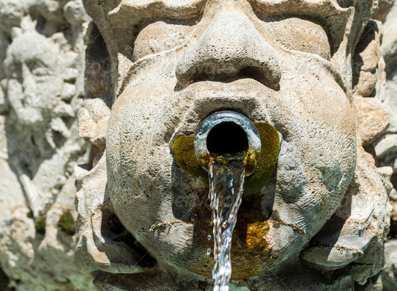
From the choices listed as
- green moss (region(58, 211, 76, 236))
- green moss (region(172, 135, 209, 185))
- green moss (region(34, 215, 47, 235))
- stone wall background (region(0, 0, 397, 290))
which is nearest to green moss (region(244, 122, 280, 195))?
green moss (region(172, 135, 209, 185))

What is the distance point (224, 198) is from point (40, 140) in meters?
1.37

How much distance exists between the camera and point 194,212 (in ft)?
6.32

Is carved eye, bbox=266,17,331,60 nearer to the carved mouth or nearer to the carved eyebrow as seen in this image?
the carved eyebrow

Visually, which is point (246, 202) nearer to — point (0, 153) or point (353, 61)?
point (353, 61)

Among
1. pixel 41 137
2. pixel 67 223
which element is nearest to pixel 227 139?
pixel 67 223

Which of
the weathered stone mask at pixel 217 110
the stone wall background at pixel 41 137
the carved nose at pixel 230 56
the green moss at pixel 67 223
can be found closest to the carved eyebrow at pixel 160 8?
the weathered stone mask at pixel 217 110

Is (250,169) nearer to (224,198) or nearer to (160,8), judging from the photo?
(224,198)

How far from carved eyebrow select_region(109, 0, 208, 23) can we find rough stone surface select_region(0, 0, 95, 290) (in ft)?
2.44

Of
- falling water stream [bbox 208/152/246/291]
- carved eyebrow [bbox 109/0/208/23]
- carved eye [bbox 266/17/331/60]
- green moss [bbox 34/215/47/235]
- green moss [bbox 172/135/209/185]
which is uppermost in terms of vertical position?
carved eyebrow [bbox 109/0/208/23]

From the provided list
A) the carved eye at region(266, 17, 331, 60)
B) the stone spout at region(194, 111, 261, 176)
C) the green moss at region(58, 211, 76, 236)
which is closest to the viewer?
the stone spout at region(194, 111, 261, 176)

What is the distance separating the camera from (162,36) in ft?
7.07

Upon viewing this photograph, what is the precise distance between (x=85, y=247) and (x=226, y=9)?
903 mm

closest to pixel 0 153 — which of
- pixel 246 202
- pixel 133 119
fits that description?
pixel 133 119

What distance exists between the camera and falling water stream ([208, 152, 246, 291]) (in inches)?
72.2
